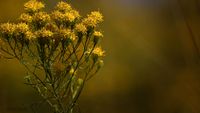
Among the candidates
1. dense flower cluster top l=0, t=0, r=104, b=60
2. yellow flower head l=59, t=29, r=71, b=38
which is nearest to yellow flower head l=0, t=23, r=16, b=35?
dense flower cluster top l=0, t=0, r=104, b=60

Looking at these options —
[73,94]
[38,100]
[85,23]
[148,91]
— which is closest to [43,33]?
[85,23]

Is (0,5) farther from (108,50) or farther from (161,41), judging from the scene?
(161,41)

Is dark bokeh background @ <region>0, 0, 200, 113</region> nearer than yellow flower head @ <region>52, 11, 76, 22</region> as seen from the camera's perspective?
No

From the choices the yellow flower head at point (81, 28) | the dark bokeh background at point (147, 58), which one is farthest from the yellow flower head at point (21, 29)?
the dark bokeh background at point (147, 58)

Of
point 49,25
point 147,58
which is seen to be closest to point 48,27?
point 49,25

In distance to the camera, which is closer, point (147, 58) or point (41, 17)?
point (41, 17)

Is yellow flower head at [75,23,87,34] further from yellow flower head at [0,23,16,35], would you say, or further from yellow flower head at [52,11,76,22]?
yellow flower head at [0,23,16,35]

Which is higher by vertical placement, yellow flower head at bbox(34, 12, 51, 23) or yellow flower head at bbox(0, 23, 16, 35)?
yellow flower head at bbox(34, 12, 51, 23)

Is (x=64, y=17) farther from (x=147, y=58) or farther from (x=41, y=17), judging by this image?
(x=147, y=58)
